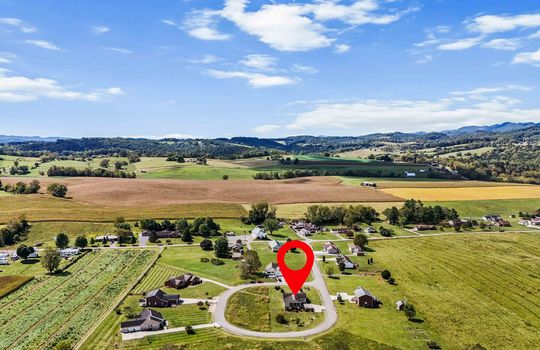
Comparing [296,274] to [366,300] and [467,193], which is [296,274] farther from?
[467,193]

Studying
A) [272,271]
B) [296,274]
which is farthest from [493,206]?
[272,271]

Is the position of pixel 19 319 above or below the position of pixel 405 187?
below

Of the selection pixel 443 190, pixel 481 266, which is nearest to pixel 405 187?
pixel 443 190

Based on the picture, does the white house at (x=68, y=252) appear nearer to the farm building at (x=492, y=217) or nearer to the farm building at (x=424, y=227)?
the farm building at (x=424, y=227)

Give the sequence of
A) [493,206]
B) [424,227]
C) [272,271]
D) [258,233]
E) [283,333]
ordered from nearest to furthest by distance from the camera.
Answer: [283,333], [272,271], [258,233], [424,227], [493,206]

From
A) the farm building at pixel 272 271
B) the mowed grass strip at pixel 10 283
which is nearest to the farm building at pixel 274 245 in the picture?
the farm building at pixel 272 271

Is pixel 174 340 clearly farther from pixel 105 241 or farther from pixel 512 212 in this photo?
pixel 512 212
